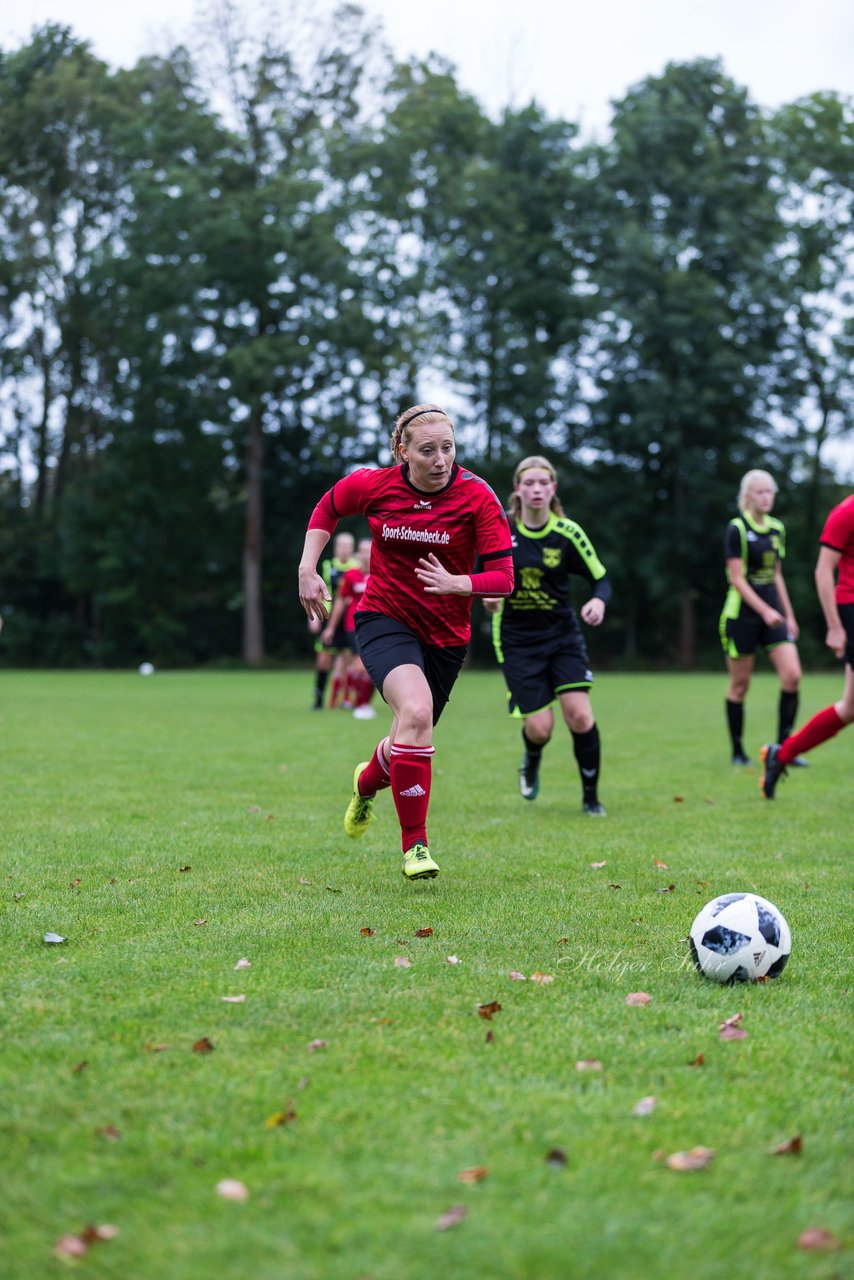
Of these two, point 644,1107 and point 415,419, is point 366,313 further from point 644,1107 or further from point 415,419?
point 644,1107

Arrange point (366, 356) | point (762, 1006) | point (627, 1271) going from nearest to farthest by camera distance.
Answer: point (627, 1271) < point (762, 1006) < point (366, 356)

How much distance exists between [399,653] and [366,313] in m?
34.0

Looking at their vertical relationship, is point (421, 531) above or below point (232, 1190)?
above

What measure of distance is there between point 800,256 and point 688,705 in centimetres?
2553

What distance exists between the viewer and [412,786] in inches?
228

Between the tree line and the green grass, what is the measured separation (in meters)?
32.0

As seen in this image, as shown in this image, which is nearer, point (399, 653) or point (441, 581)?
point (441, 581)

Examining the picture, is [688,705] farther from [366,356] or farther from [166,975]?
[366,356]

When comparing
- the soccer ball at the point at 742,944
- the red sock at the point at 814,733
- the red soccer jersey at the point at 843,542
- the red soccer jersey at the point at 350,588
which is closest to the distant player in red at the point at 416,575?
the soccer ball at the point at 742,944

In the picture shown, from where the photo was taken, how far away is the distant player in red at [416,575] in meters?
5.73

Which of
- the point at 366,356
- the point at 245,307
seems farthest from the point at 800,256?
the point at 245,307

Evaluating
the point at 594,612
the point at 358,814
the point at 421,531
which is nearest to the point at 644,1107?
the point at 421,531

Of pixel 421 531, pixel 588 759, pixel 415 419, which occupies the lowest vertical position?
pixel 588 759

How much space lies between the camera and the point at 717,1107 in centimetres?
300
